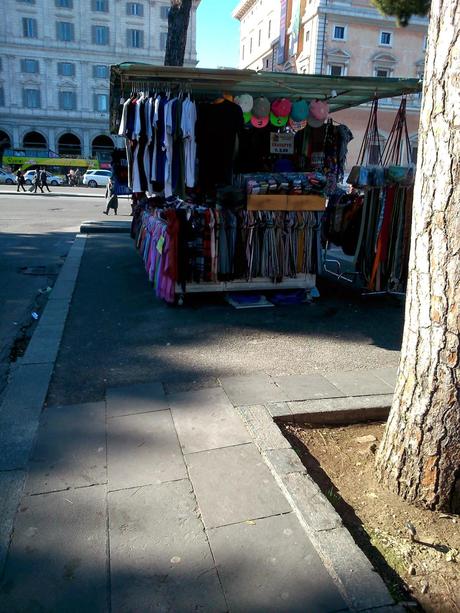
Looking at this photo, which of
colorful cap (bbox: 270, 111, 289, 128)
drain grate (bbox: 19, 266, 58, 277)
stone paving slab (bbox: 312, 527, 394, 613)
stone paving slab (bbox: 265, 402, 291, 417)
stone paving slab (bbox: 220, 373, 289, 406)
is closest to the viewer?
stone paving slab (bbox: 312, 527, 394, 613)

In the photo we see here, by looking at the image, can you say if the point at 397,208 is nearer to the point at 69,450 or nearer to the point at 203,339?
the point at 203,339

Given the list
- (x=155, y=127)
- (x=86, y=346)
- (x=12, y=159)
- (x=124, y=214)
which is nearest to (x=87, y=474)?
(x=86, y=346)

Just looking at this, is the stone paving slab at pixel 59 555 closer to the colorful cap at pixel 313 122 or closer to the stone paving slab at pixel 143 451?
the stone paving slab at pixel 143 451

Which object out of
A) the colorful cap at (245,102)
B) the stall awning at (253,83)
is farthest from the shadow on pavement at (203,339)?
the stall awning at (253,83)

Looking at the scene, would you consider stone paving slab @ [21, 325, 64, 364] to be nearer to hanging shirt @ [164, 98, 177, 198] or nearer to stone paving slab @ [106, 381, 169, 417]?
stone paving slab @ [106, 381, 169, 417]

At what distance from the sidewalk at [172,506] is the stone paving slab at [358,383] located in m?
0.02

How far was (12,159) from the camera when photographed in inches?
1900

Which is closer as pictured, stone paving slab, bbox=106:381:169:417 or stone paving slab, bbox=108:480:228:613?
stone paving slab, bbox=108:480:228:613

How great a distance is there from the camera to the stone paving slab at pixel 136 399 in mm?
3537

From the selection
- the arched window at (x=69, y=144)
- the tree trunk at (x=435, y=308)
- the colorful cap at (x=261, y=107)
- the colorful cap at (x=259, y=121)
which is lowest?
the tree trunk at (x=435, y=308)

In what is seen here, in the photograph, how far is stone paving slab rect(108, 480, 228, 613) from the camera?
1.97 m

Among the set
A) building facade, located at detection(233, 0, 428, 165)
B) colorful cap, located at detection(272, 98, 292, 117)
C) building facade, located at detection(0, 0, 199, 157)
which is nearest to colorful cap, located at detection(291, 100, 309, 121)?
colorful cap, located at detection(272, 98, 292, 117)

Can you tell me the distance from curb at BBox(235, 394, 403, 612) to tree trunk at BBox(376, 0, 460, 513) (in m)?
0.52

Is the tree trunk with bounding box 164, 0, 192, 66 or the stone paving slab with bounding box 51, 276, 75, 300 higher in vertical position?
the tree trunk with bounding box 164, 0, 192, 66
